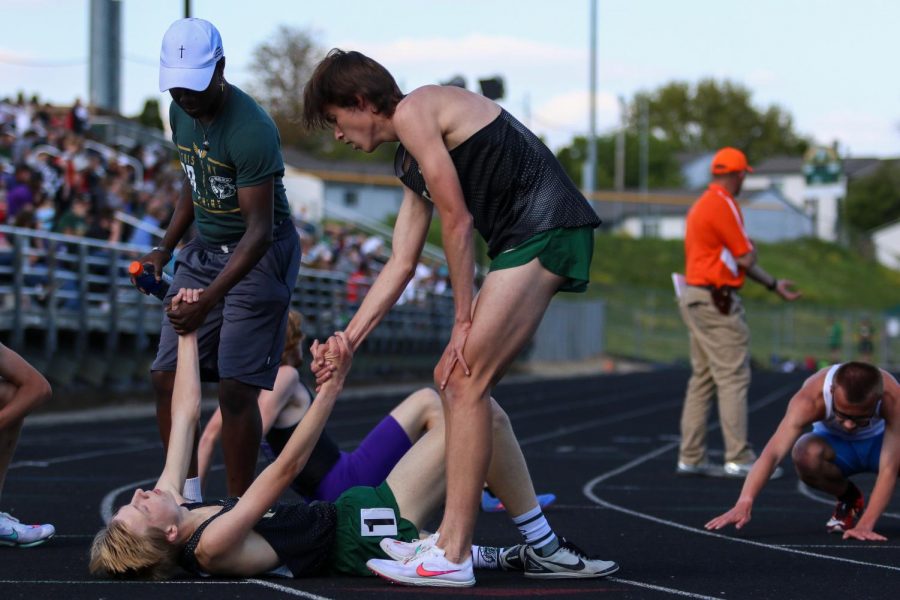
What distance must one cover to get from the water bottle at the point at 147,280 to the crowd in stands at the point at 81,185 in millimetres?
9860

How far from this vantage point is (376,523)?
18.0ft

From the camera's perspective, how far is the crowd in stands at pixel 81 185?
58.3ft

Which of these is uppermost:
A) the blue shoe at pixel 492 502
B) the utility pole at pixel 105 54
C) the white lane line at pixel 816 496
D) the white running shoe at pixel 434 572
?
the utility pole at pixel 105 54

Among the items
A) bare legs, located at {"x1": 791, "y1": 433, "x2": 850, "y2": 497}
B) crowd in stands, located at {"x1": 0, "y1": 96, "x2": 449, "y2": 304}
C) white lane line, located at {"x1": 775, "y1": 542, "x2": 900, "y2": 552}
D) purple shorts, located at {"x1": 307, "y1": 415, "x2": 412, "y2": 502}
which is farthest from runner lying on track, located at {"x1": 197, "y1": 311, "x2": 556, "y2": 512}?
crowd in stands, located at {"x1": 0, "y1": 96, "x2": 449, "y2": 304}

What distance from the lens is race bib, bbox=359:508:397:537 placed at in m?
5.49

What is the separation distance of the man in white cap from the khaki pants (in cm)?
479

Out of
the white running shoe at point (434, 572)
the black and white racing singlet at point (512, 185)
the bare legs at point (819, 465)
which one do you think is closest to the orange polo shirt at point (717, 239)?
the bare legs at point (819, 465)

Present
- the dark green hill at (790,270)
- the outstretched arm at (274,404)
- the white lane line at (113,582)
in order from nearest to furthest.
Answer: the white lane line at (113,582), the outstretched arm at (274,404), the dark green hill at (790,270)

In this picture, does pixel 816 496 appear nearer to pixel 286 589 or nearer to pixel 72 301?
pixel 286 589

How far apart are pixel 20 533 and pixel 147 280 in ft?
3.90

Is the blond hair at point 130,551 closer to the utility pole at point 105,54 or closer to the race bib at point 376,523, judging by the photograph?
the race bib at point 376,523

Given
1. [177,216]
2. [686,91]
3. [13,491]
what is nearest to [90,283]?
[13,491]

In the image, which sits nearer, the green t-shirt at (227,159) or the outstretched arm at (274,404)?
the green t-shirt at (227,159)

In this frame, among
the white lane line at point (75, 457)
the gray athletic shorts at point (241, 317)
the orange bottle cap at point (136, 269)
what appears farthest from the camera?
the white lane line at point (75, 457)
